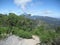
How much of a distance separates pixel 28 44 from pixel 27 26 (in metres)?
1.35

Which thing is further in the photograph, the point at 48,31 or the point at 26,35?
the point at 26,35

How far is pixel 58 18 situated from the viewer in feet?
13.7

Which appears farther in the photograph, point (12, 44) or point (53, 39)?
point (12, 44)

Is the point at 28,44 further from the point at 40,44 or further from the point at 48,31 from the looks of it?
the point at 48,31

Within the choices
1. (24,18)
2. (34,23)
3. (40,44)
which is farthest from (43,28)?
(24,18)

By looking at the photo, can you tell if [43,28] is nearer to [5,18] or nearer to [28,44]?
[28,44]

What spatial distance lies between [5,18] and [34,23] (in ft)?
3.59

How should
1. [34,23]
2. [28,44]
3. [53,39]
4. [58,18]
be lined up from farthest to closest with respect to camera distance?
[34,23]
[28,44]
[58,18]
[53,39]

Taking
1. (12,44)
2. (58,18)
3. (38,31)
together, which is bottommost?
(12,44)

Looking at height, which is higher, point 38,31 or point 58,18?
point 58,18

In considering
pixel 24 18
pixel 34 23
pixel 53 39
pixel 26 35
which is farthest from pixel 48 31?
→ pixel 24 18

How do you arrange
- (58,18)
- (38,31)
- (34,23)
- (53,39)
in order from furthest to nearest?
1. (34,23)
2. (38,31)
3. (58,18)
4. (53,39)

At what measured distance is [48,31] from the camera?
13.9 ft

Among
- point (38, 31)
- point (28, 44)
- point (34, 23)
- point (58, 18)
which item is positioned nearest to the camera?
point (58, 18)
